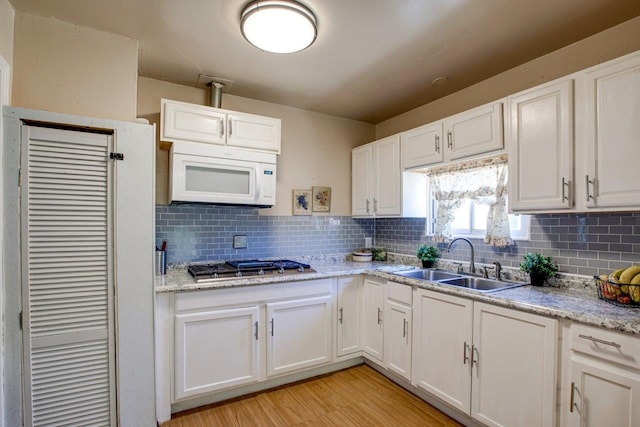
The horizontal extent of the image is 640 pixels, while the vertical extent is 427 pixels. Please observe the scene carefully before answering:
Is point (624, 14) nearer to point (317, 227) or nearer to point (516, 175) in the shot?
point (516, 175)

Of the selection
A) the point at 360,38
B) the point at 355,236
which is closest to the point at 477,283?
the point at 355,236

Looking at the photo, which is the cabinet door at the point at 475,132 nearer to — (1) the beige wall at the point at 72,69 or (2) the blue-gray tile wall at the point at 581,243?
(2) the blue-gray tile wall at the point at 581,243

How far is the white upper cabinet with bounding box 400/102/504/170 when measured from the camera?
2193mm

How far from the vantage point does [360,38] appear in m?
2.01

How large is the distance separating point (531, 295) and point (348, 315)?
1412 millimetres

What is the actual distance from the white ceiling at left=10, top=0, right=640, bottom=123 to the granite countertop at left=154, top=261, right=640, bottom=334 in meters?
1.53

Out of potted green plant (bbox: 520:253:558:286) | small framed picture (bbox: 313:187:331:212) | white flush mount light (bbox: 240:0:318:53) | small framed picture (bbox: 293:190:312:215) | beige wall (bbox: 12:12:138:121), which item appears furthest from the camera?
small framed picture (bbox: 313:187:331:212)

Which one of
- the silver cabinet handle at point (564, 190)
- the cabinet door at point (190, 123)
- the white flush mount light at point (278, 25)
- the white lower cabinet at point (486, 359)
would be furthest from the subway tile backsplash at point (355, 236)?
the white flush mount light at point (278, 25)

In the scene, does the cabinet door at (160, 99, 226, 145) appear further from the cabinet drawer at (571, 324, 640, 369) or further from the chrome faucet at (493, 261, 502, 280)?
the cabinet drawer at (571, 324, 640, 369)

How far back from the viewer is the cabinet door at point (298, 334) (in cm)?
245

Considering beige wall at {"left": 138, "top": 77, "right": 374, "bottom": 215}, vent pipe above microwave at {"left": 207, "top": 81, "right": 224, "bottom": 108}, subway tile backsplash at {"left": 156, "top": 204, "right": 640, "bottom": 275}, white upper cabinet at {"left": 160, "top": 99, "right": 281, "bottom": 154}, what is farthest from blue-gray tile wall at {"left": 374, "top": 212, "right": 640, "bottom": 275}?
vent pipe above microwave at {"left": 207, "top": 81, "right": 224, "bottom": 108}

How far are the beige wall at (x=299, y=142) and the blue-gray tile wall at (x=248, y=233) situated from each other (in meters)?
0.14

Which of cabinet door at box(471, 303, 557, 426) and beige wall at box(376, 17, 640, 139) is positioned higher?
beige wall at box(376, 17, 640, 139)

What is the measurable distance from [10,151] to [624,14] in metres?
3.24
